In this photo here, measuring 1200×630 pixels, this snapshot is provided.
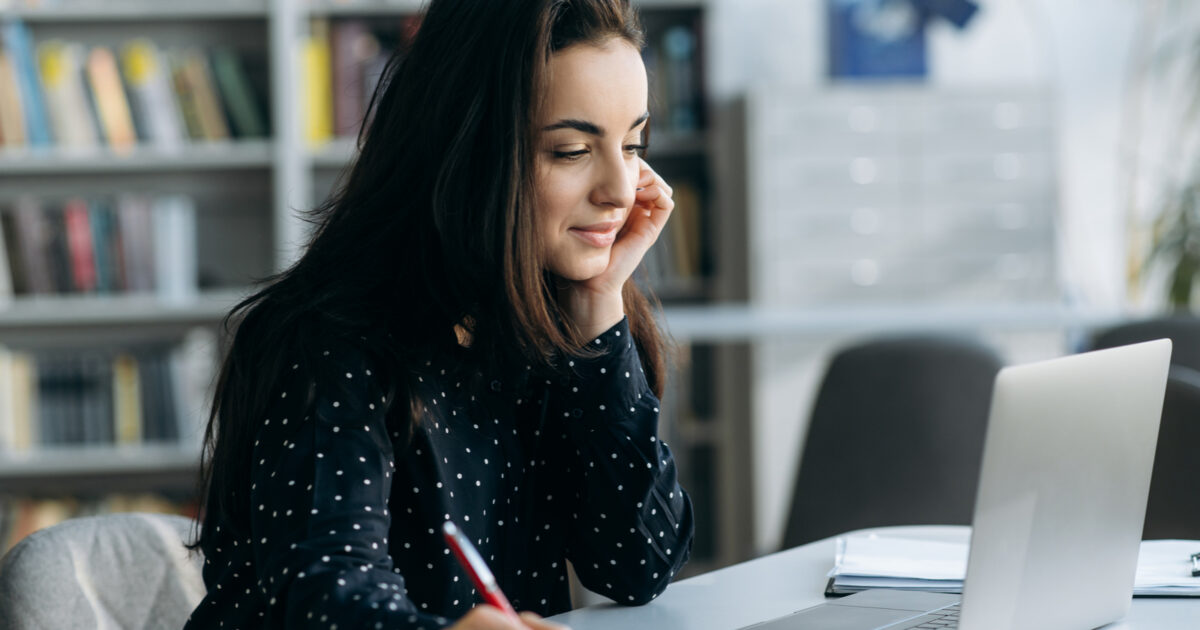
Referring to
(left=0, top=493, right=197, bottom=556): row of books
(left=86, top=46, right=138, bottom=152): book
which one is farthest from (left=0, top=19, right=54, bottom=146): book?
(left=0, top=493, right=197, bottom=556): row of books

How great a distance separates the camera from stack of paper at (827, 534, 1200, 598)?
3.81 ft

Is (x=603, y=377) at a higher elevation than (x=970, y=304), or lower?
higher

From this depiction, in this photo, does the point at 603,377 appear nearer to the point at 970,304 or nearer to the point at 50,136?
the point at 970,304

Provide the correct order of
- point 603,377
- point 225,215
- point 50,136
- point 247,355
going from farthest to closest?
point 225,215, point 50,136, point 603,377, point 247,355

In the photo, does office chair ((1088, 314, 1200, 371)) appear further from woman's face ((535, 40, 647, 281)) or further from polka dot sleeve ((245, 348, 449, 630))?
polka dot sleeve ((245, 348, 449, 630))

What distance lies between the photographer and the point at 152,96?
10.9 feet

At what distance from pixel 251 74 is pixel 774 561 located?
269cm

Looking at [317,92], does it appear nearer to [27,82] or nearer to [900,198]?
[27,82]

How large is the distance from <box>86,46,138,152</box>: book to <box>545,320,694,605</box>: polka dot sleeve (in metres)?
2.50

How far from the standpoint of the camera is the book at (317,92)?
3.42 m

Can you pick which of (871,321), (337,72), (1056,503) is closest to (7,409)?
(337,72)

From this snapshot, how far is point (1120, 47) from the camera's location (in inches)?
157

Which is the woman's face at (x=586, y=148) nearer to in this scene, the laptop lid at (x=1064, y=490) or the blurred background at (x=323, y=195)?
the laptop lid at (x=1064, y=490)

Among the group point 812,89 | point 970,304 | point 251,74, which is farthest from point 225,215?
point 970,304
